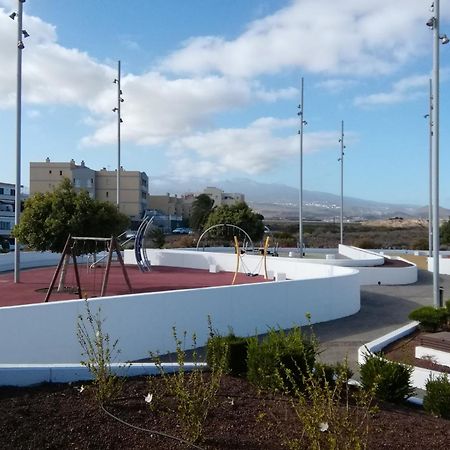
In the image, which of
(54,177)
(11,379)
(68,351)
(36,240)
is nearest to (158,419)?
(11,379)

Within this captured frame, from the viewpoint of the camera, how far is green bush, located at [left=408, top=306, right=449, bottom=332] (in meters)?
10.8

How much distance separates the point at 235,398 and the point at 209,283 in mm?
13664

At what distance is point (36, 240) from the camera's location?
1600cm

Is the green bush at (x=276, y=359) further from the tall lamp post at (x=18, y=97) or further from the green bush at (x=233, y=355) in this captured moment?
the tall lamp post at (x=18, y=97)

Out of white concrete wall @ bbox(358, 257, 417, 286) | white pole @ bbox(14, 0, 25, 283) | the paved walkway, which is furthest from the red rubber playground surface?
the paved walkway

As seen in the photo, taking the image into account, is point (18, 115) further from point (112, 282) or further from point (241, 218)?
point (241, 218)

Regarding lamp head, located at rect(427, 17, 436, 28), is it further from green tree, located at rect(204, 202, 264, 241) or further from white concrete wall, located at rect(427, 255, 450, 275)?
green tree, located at rect(204, 202, 264, 241)

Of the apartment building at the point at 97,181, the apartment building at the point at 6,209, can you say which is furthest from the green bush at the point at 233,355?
the apartment building at the point at 97,181

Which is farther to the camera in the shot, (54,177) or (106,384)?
(54,177)

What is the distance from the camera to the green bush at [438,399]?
5.98 metres

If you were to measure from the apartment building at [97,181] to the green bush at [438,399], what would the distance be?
79050 millimetres

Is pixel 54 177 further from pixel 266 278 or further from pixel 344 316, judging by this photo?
pixel 344 316

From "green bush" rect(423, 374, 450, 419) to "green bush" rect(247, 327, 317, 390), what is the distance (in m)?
1.35

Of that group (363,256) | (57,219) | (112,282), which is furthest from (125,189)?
(57,219)
